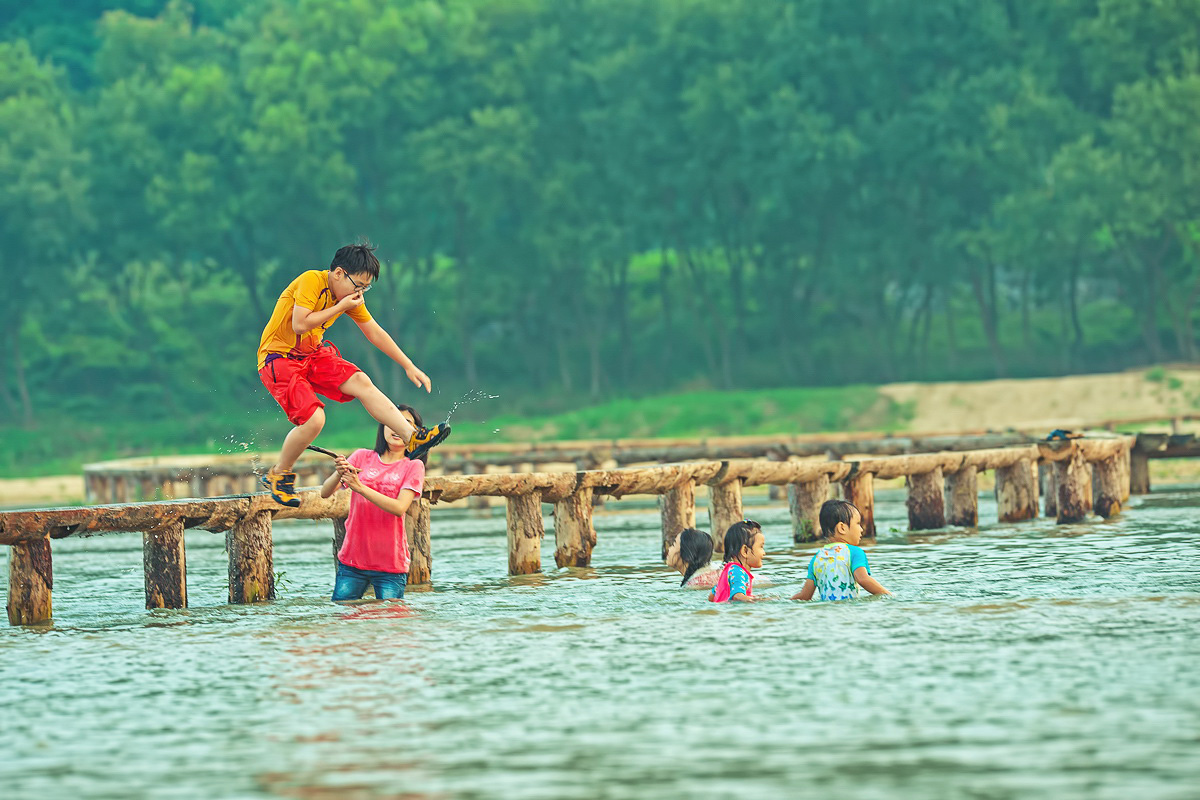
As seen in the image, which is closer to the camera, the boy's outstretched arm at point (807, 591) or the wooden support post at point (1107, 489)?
the boy's outstretched arm at point (807, 591)

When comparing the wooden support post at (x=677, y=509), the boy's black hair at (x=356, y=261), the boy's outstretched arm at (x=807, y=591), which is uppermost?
the boy's black hair at (x=356, y=261)

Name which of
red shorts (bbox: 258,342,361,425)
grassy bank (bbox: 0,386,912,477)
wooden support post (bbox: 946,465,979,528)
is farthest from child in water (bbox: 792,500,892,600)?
grassy bank (bbox: 0,386,912,477)

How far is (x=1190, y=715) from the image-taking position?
8.85m

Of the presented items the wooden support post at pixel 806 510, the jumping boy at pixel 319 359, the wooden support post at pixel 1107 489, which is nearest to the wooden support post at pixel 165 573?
the jumping boy at pixel 319 359

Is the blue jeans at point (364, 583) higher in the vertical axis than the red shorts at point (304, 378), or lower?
lower

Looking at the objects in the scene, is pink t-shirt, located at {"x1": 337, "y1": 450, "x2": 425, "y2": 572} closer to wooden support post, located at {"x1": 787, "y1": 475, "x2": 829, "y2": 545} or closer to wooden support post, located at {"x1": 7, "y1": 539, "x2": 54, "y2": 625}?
wooden support post, located at {"x1": 7, "y1": 539, "x2": 54, "y2": 625}

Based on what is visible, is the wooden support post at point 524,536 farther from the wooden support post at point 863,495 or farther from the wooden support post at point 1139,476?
the wooden support post at point 1139,476

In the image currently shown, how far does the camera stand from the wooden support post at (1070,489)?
21.5 m

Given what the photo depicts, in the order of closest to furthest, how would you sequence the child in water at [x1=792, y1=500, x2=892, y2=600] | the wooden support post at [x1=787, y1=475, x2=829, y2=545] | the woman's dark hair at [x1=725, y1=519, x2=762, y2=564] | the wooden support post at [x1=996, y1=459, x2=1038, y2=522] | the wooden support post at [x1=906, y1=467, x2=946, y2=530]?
the child in water at [x1=792, y1=500, x2=892, y2=600] → the woman's dark hair at [x1=725, y1=519, x2=762, y2=564] → the wooden support post at [x1=787, y1=475, x2=829, y2=545] → the wooden support post at [x1=906, y1=467, x2=946, y2=530] → the wooden support post at [x1=996, y1=459, x2=1038, y2=522]

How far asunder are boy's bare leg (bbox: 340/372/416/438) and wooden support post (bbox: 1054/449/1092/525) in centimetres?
1085

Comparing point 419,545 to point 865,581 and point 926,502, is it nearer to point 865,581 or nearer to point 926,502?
point 865,581

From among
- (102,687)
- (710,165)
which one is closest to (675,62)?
(710,165)

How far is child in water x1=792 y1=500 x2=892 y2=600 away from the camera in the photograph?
13.5 metres

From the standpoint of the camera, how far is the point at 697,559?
48.9 ft
